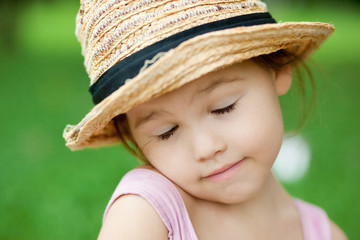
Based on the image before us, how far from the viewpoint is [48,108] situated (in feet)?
18.4

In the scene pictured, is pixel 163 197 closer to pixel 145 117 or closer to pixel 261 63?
pixel 145 117

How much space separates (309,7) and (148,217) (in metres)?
19.1

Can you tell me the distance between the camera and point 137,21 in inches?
57.3

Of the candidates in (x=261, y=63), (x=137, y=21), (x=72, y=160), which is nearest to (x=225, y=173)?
(x=261, y=63)

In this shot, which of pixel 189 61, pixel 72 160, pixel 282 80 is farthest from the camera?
pixel 72 160

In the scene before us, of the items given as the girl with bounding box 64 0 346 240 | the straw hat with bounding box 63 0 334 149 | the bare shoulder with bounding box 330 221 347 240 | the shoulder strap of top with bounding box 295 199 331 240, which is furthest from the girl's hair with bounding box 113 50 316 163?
the bare shoulder with bounding box 330 221 347 240

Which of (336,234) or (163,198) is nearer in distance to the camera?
(163,198)

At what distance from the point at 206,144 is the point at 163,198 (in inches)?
9.5

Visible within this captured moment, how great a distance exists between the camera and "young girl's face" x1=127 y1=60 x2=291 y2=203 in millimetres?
1446

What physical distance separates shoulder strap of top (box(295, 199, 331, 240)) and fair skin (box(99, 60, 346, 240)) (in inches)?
18.9

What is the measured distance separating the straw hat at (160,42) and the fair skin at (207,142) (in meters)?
A: 0.12

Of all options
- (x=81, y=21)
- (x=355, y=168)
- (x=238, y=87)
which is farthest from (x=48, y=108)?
(x=238, y=87)

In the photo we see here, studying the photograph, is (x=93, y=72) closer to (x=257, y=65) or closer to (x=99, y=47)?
(x=99, y=47)

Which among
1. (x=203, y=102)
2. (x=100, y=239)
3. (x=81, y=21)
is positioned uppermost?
(x=81, y=21)
